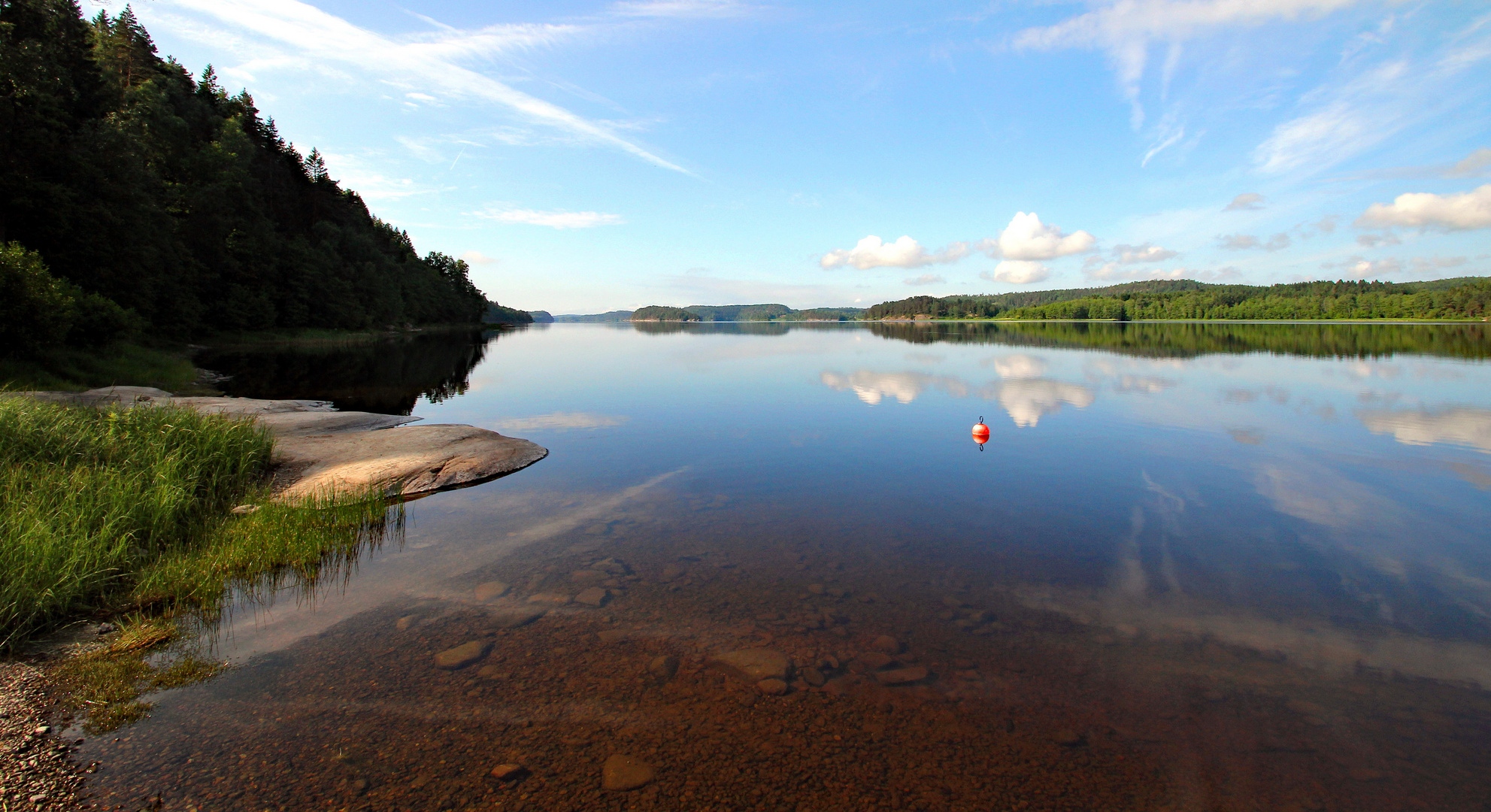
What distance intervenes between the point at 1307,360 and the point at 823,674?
5315 cm

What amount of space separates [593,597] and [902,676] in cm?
403

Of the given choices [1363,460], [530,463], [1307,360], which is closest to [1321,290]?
[1307,360]

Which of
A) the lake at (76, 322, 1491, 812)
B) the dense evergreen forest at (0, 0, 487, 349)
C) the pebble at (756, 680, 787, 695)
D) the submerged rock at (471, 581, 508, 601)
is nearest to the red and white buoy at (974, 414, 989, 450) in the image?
the lake at (76, 322, 1491, 812)

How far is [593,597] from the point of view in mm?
8289

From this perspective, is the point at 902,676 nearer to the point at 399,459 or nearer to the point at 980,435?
the point at 399,459

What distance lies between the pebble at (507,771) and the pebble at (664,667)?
1636 mm

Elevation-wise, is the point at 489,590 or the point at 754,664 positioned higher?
the point at 489,590

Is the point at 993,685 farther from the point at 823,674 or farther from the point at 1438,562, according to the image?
the point at 1438,562

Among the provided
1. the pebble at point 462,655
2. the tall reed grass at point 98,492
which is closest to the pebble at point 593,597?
the pebble at point 462,655

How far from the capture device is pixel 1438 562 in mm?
9406

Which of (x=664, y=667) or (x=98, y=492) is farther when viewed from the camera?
(x=98, y=492)

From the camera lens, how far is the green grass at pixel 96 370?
66.6ft

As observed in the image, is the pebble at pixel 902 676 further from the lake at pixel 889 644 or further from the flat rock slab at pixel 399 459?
the flat rock slab at pixel 399 459

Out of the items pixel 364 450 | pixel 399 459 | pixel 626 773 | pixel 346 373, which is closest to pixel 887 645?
pixel 626 773
